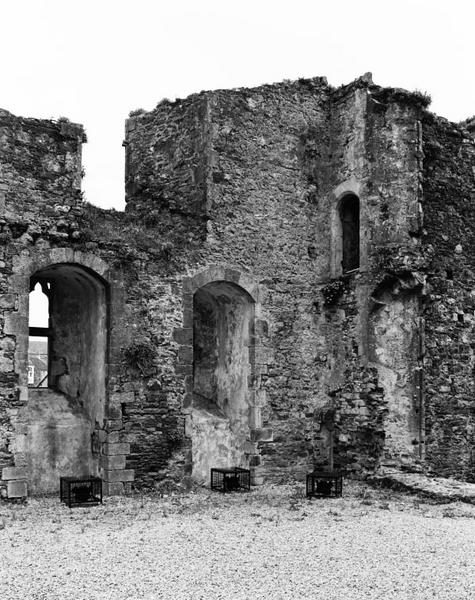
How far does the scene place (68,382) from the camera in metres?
13.7

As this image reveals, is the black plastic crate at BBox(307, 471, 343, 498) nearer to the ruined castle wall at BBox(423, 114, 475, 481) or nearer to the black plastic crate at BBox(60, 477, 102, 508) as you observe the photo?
the ruined castle wall at BBox(423, 114, 475, 481)

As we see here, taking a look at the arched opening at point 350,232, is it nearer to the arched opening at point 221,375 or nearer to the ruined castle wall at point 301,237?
the ruined castle wall at point 301,237

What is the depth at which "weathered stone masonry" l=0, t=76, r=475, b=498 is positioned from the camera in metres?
12.4

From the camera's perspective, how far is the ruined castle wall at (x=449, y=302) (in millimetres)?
13897

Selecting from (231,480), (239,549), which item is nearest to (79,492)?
(231,480)

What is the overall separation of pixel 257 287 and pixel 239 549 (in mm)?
6490

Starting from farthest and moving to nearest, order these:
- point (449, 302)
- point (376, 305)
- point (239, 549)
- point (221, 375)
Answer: point (221, 375) < point (449, 302) < point (376, 305) < point (239, 549)

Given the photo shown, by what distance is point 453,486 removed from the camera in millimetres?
11820

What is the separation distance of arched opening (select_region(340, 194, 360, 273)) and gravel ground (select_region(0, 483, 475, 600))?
16.0ft

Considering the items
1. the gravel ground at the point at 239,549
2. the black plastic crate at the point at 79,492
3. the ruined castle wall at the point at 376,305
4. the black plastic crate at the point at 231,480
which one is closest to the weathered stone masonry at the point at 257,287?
the ruined castle wall at the point at 376,305

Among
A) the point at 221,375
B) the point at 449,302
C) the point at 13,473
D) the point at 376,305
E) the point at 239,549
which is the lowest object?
the point at 239,549

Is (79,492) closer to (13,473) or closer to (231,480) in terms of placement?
(13,473)

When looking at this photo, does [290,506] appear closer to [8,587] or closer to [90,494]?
[90,494]

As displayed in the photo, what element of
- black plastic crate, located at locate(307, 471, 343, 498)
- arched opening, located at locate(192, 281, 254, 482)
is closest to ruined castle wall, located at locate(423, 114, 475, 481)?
black plastic crate, located at locate(307, 471, 343, 498)
